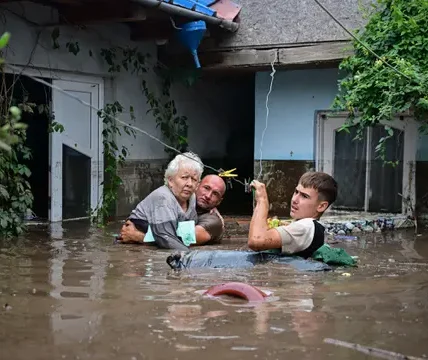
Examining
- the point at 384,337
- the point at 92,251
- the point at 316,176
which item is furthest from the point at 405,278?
the point at 92,251

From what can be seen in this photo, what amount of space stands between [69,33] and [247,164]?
5.66 metres

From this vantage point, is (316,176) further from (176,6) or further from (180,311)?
(176,6)

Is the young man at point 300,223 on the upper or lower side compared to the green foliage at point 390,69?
lower

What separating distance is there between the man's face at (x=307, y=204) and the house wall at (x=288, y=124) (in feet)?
17.3

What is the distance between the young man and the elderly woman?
1568mm

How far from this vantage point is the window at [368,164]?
10102 mm

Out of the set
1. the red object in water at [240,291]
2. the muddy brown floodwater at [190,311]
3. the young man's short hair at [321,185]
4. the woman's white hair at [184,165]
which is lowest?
the muddy brown floodwater at [190,311]

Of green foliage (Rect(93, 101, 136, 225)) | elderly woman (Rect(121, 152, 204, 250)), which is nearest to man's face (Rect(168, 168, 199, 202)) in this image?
elderly woman (Rect(121, 152, 204, 250))

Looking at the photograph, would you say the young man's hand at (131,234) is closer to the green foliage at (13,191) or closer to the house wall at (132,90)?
the green foliage at (13,191)

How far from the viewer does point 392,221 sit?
31.8 feet

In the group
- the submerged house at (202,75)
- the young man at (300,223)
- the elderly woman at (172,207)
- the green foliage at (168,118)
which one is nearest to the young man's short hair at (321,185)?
the young man at (300,223)

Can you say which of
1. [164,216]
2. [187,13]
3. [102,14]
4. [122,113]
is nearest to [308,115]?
[187,13]

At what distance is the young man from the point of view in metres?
5.33

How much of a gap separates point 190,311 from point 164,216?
8.63 ft
